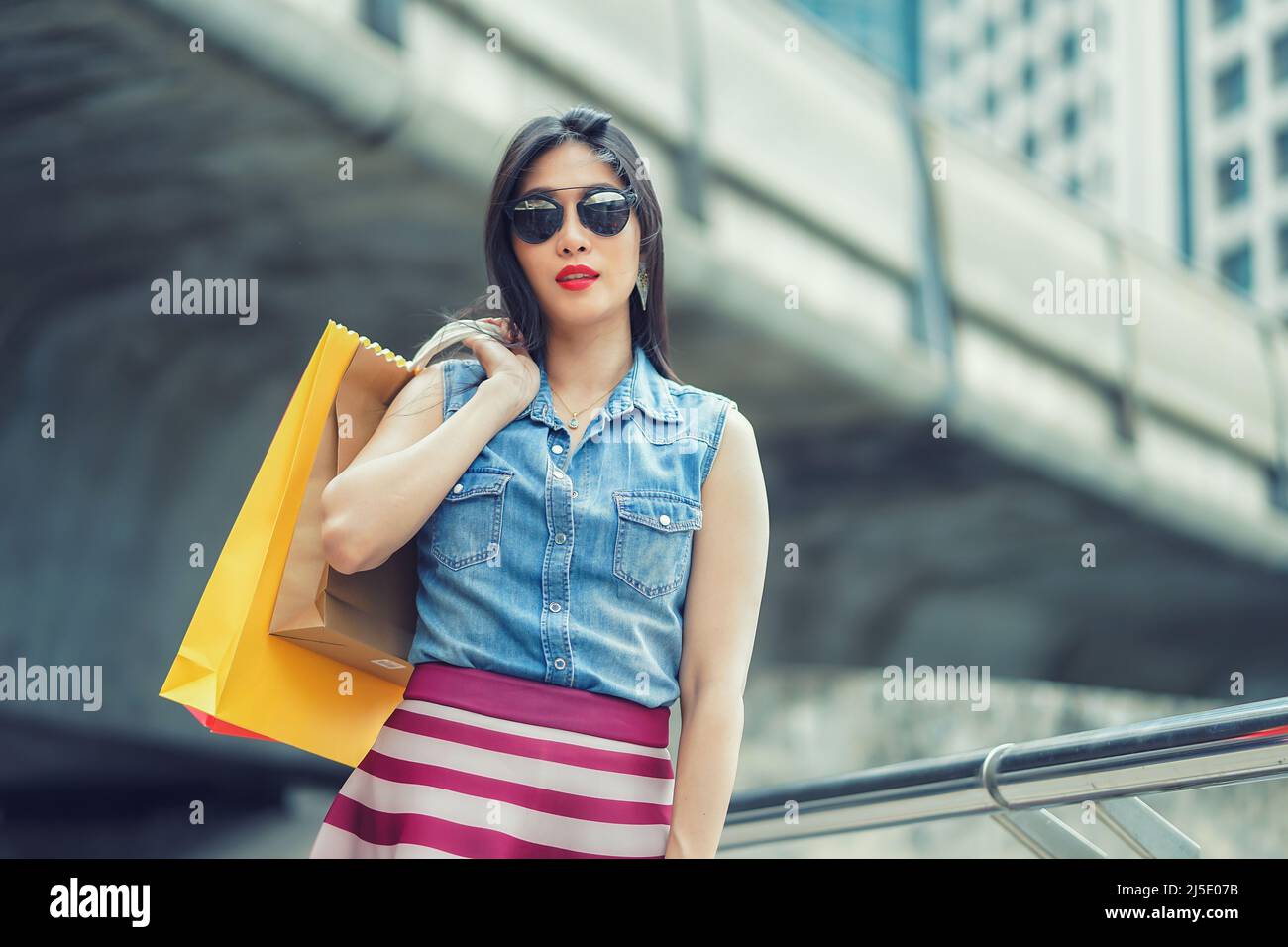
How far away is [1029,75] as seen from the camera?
46.2m

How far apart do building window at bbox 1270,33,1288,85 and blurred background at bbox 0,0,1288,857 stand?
2580 cm

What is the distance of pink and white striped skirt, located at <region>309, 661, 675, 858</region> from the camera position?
1951mm

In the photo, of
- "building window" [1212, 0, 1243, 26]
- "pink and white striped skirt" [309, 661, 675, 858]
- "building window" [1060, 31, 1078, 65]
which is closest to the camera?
"pink and white striped skirt" [309, 661, 675, 858]

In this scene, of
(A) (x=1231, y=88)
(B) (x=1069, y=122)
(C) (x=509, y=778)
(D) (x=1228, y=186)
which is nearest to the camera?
(C) (x=509, y=778)

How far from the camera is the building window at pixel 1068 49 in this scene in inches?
1703

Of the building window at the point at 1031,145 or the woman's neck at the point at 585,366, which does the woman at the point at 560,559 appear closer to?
the woman's neck at the point at 585,366

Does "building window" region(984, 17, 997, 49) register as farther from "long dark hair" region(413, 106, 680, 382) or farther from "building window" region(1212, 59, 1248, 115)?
"long dark hair" region(413, 106, 680, 382)

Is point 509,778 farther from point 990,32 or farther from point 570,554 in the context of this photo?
point 990,32

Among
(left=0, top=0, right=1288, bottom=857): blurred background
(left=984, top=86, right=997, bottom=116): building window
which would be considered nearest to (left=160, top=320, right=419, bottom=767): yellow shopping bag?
(left=0, top=0, right=1288, bottom=857): blurred background

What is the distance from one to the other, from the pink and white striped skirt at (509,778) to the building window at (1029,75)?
4720 cm

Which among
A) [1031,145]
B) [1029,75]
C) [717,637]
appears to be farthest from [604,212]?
[1029,75]

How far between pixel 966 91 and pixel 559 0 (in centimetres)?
4544

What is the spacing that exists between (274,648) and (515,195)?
2.62ft

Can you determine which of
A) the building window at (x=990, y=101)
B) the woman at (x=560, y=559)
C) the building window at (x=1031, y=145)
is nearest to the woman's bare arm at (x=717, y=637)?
the woman at (x=560, y=559)
